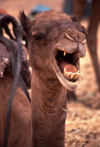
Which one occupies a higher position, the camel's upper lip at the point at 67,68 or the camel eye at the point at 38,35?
the camel eye at the point at 38,35

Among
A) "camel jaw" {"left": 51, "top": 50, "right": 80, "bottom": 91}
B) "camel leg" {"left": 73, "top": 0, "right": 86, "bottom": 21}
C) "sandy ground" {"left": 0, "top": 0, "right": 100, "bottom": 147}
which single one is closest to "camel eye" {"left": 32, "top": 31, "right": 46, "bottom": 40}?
"camel jaw" {"left": 51, "top": 50, "right": 80, "bottom": 91}

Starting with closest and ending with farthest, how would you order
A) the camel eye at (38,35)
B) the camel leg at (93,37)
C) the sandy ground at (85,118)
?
1. the camel eye at (38,35)
2. the sandy ground at (85,118)
3. the camel leg at (93,37)

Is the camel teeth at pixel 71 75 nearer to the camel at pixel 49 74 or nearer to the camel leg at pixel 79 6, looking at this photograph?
the camel at pixel 49 74

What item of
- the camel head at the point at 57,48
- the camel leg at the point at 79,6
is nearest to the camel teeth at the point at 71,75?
the camel head at the point at 57,48

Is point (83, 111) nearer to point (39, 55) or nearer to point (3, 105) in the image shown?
point (3, 105)

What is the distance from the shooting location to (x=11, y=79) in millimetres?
2582

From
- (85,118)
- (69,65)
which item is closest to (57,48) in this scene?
(69,65)

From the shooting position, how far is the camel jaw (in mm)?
1516

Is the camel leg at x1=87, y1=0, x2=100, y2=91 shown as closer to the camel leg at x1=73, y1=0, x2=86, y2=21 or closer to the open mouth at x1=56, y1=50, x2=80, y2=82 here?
the camel leg at x1=73, y1=0, x2=86, y2=21

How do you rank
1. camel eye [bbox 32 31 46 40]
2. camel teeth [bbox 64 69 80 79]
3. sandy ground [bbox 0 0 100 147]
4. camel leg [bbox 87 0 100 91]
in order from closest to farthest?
camel teeth [bbox 64 69 80 79] < camel eye [bbox 32 31 46 40] < sandy ground [bbox 0 0 100 147] < camel leg [bbox 87 0 100 91]

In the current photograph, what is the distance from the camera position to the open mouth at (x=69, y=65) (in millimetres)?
1518

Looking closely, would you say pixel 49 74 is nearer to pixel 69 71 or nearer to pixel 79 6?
pixel 69 71

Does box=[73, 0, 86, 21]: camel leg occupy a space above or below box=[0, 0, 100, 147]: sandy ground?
above

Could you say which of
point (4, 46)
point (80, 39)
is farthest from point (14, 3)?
point (80, 39)
